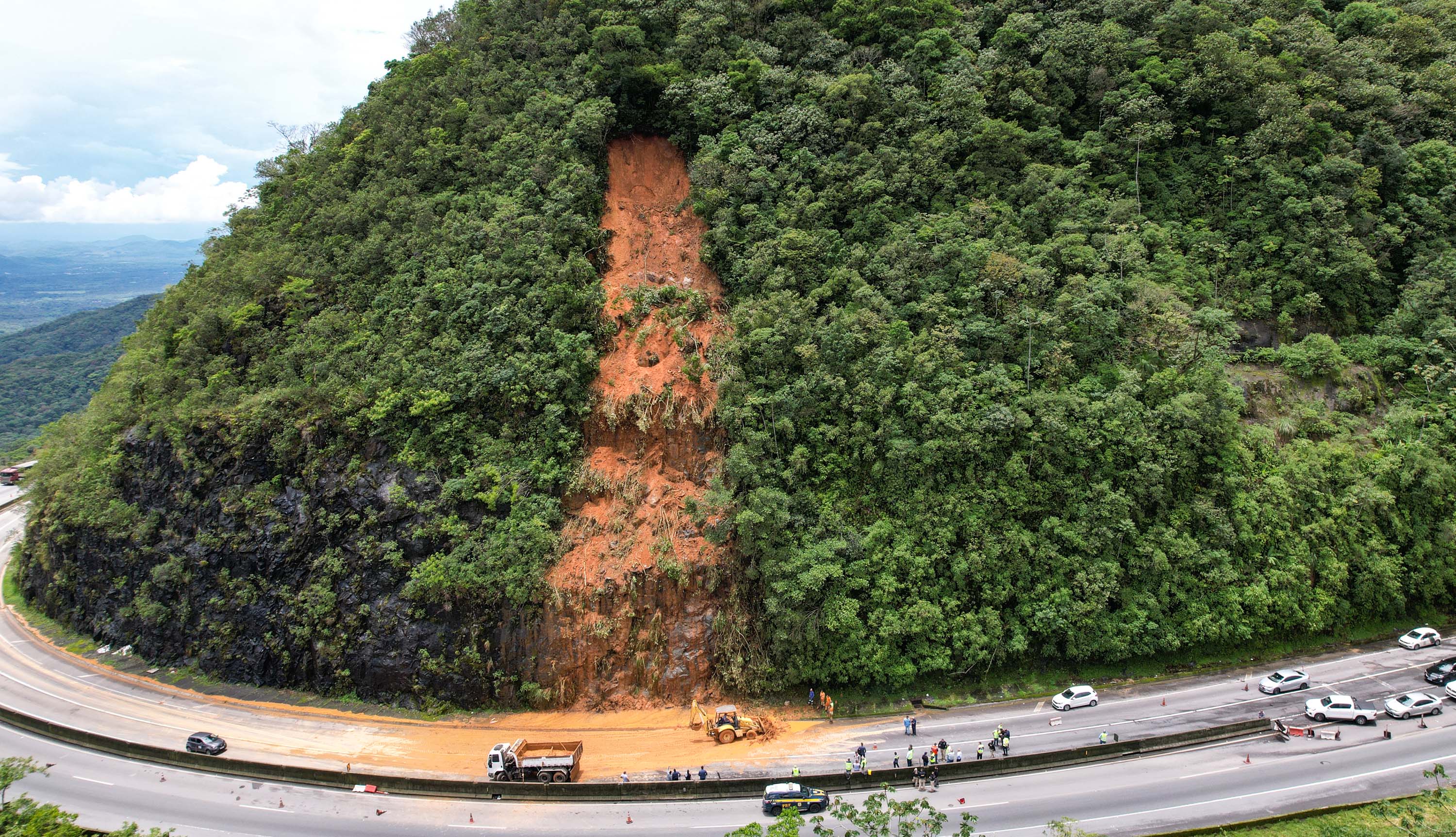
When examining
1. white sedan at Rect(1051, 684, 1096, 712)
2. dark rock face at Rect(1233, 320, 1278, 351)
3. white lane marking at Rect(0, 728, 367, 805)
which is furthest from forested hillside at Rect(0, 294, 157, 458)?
dark rock face at Rect(1233, 320, 1278, 351)

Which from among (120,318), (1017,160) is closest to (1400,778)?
(1017,160)

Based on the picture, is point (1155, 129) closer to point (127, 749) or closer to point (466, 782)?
point (466, 782)

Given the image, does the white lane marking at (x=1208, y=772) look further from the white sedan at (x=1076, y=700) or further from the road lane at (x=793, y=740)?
the white sedan at (x=1076, y=700)

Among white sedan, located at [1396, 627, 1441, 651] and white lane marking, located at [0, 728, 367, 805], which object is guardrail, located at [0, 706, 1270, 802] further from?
white sedan, located at [1396, 627, 1441, 651]

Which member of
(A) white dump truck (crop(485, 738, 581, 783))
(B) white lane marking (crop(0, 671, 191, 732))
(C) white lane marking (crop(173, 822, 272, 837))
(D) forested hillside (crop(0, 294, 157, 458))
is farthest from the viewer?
(D) forested hillside (crop(0, 294, 157, 458))

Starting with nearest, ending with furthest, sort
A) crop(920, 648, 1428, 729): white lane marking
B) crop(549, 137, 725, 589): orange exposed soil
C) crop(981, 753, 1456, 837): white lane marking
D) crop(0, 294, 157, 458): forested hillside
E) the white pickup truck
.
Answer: crop(981, 753, 1456, 837): white lane marking
the white pickup truck
crop(920, 648, 1428, 729): white lane marking
crop(549, 137, 725, 589): orange exposed soil
crop(0, 294, 157, 458): forested hillside

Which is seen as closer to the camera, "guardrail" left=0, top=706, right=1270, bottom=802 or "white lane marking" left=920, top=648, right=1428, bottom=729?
"guardrail" left=0, top=706, right=1270, bottom=802

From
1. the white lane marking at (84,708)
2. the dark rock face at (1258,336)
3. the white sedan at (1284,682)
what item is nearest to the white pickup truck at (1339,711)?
the white sedan at (1284,682)
